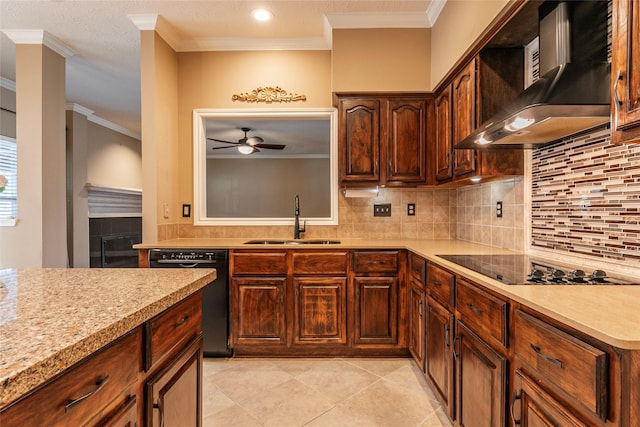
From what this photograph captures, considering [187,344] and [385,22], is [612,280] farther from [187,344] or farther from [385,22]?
[385,22]

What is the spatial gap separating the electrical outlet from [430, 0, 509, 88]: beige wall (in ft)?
3.65

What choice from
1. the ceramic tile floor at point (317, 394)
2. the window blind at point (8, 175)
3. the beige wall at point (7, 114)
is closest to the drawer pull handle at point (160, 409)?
the ceramic tile floor at point (317, 394)


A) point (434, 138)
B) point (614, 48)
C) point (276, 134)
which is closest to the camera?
point (614, 48)

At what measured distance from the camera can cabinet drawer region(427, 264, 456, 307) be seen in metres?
1.75

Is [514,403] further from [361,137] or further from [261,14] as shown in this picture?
[261,14]

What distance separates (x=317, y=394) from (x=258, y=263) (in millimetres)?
1023

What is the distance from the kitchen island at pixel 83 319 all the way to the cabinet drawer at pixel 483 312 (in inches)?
44.1

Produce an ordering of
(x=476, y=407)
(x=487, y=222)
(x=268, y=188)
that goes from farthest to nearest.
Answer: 1. (x=268, y=188)
2. (x=487, y=222)
3. (x=476, y=407)

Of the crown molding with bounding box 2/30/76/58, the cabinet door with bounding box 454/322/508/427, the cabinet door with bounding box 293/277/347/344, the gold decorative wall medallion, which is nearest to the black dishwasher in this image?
the cabinet door with bounding box 293/277/347/344

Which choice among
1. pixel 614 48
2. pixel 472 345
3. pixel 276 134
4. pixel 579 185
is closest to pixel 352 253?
pixel 472 345

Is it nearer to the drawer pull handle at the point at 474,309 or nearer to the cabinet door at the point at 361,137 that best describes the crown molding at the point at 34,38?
the cabinet door at the point at 361,137

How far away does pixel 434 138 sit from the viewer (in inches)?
110

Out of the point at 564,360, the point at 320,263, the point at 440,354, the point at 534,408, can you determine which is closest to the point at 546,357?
the point at 564,360

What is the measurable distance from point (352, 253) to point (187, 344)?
161cm
